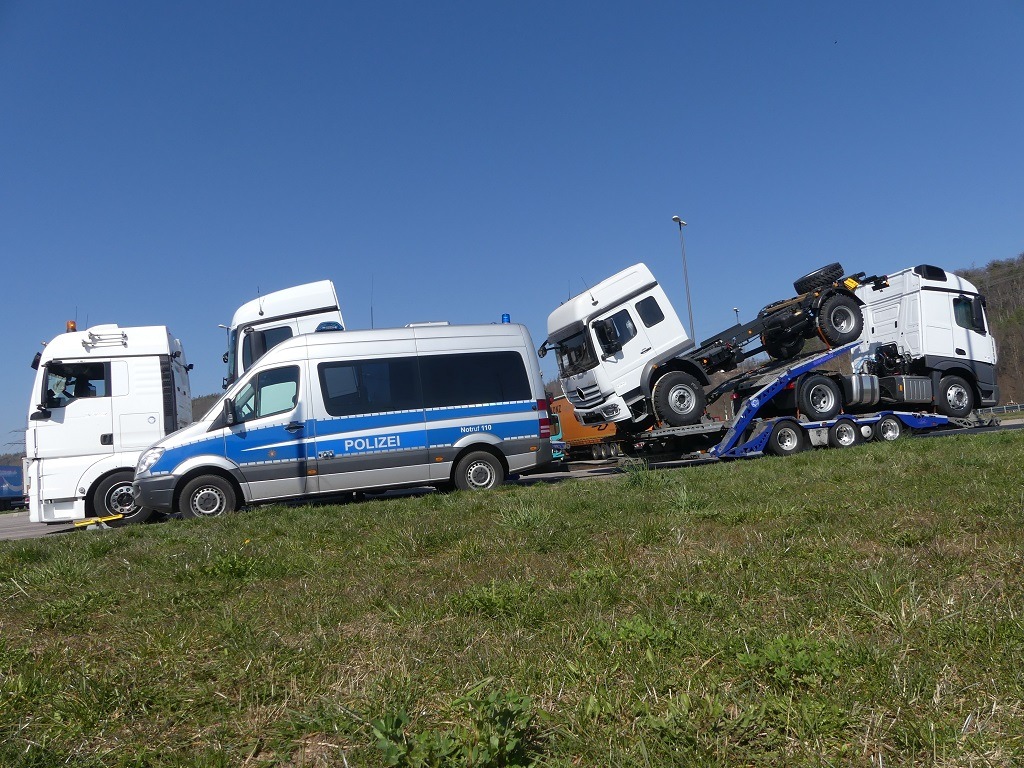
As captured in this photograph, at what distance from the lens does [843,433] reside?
564 inches

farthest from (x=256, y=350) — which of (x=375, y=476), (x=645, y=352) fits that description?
(x=645, y=352)

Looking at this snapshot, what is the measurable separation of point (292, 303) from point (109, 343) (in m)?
3.09

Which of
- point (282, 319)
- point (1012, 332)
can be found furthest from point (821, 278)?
point (1012, 332)

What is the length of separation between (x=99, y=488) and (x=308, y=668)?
34.6ft

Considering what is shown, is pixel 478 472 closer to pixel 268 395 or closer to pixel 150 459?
pixel 268 395

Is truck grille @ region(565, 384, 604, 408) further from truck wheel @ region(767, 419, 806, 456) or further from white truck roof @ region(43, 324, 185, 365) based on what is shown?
white truck roof @ region(43, 324, 185, 365)

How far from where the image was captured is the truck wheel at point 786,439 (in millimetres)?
13609

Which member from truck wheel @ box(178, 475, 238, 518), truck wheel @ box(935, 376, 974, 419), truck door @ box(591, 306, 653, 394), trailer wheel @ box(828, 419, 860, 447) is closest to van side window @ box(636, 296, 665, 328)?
truck door @ box(591, 306, 653, 394)

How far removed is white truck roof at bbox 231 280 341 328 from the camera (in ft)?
44.7

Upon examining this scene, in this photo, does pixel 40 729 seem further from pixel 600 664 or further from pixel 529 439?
pixel 529 439

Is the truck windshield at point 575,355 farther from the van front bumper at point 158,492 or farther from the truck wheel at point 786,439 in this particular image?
the van front bumper at point 158,492

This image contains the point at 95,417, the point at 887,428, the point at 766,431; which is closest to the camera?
the point at 95,417

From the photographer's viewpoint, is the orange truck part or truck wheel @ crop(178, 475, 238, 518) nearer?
truck wheel @ crop(178, 475, 238, 518)

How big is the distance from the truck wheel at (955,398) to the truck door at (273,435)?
42.8 ft
